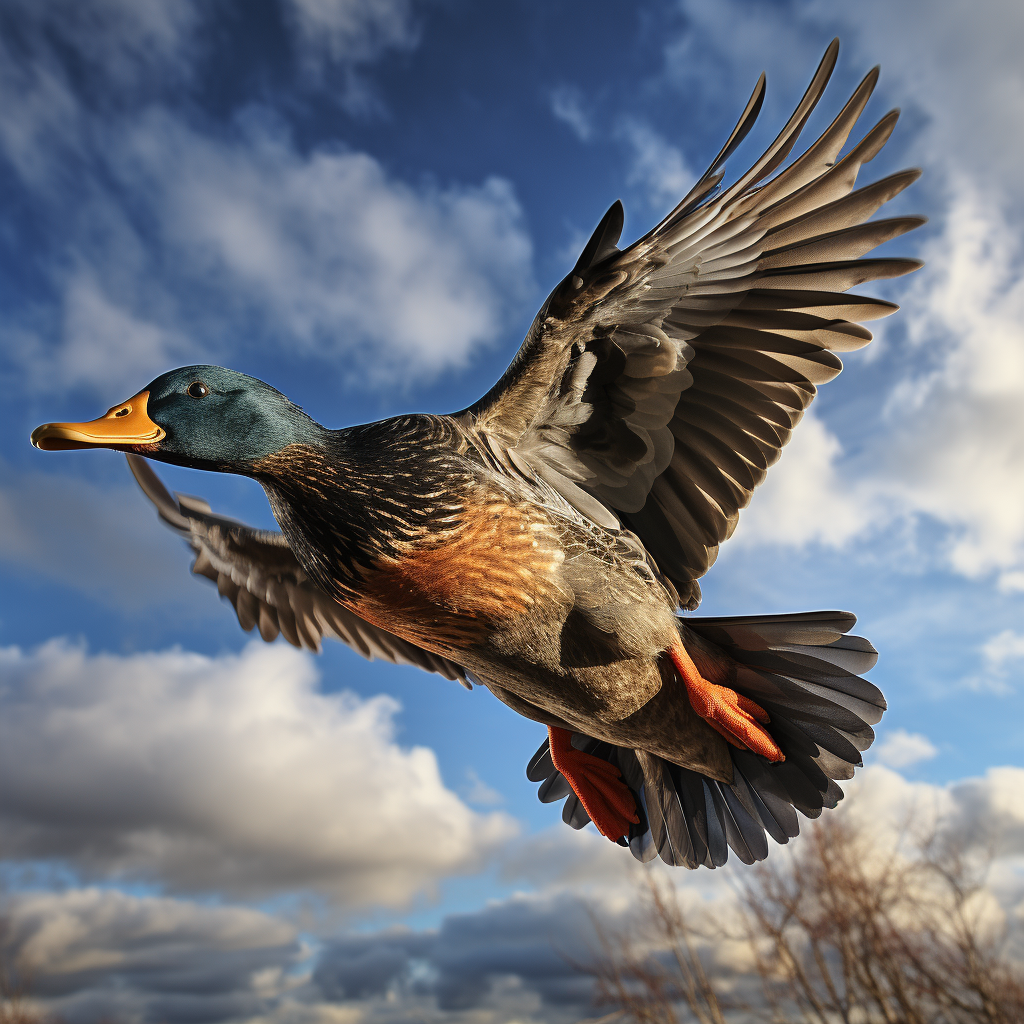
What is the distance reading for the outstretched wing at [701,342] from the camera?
86.6 inches

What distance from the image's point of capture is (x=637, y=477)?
255 centimetres

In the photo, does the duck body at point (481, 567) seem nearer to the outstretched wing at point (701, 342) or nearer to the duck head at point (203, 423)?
the duck head at point (203, 423)

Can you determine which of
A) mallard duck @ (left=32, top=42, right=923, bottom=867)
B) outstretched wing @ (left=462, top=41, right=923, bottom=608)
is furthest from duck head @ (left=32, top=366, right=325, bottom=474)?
outstretched wing @ (left=462, top=41, right=923, bottom=608)

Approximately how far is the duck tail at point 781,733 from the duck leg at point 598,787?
13 centimetres

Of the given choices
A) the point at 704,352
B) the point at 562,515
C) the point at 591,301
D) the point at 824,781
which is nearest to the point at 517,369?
the point at 591,301

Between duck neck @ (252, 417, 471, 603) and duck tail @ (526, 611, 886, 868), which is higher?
duck neck @ (252, 417, 471, 603)

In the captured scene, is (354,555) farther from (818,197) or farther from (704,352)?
(818,197)

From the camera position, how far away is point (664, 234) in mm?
2193

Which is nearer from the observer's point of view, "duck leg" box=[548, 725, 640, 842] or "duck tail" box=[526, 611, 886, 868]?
"duck tail" box=[526, 611, 886, 868]

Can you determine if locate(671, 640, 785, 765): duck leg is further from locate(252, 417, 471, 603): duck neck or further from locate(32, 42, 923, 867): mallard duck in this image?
locate(252, 417, 471, 603): duck neck

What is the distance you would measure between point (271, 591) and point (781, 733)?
1.99 meters

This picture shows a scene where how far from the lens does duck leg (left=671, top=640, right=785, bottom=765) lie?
2.39 m

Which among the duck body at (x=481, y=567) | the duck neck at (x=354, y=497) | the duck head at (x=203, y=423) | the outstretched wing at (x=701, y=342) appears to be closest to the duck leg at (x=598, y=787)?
the duck body at (x=481, y=567)

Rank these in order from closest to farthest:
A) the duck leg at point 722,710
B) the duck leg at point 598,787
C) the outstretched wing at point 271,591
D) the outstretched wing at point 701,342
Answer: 1. the outstretched wing at point 701,342
2. the duck leg at point 722,710
3. the duck leg at point 598,787
4. the outstretched wing at point 271,591
